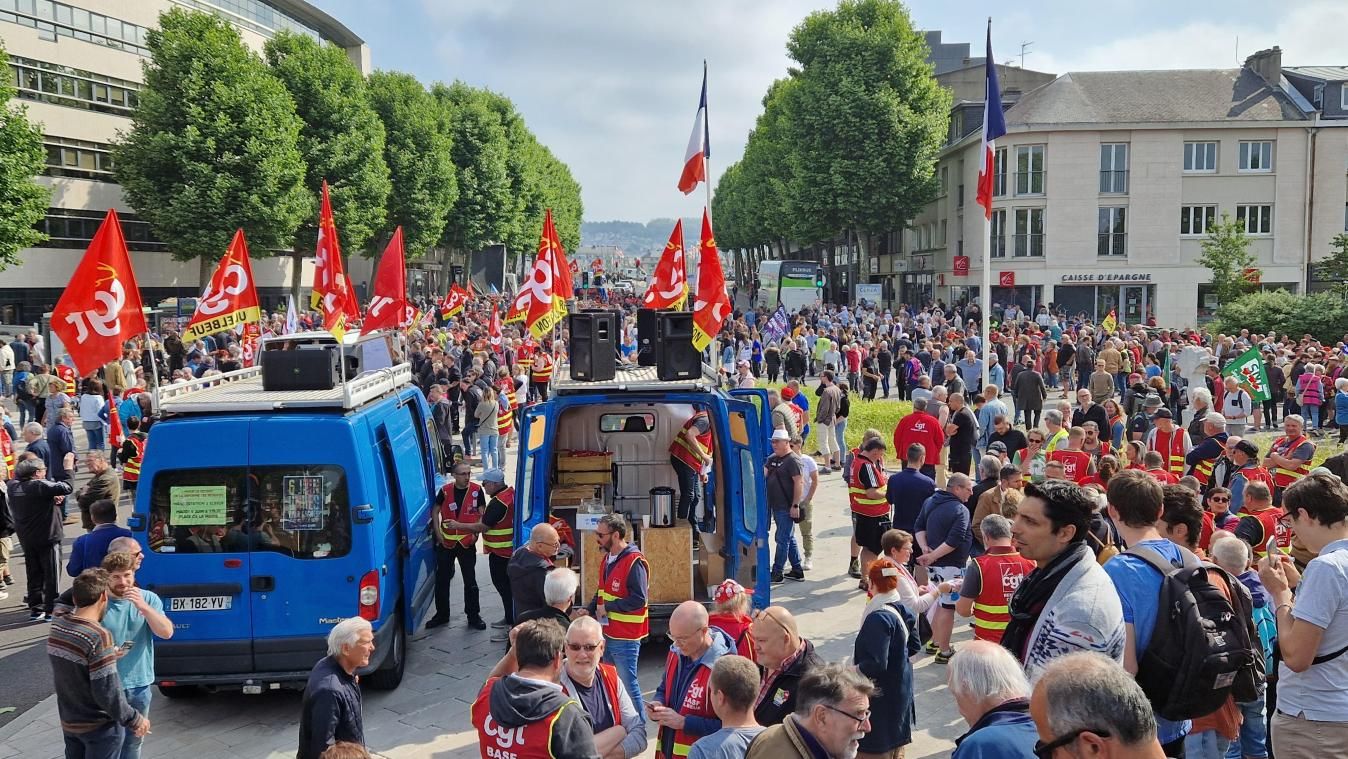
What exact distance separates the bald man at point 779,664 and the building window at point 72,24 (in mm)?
39723

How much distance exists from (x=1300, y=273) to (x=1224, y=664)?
1893 inches

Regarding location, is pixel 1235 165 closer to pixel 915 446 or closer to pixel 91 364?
pixel 915 446

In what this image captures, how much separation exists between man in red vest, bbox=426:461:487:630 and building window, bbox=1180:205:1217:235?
43.7m

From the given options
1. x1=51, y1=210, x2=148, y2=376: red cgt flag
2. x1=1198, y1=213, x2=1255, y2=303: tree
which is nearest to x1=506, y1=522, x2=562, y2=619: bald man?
x1=51, y1=210, x2=148, y2=376: red cgt flag

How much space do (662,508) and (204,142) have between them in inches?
1247

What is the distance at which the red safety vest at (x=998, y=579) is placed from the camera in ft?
20.7

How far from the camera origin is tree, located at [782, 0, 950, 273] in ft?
156

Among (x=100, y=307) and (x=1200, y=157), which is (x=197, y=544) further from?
(x=1200, y=157)

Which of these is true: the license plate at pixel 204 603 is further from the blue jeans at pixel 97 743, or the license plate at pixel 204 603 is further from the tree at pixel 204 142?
the tree at pixel 204 142

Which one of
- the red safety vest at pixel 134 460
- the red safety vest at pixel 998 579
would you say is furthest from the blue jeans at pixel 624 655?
the red safety vest at pixel 134 460

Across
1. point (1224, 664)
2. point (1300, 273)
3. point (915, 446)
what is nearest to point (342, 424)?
Answer: point (915, 446)

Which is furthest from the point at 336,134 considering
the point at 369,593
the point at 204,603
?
the point at 369,593

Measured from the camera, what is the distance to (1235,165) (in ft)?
146

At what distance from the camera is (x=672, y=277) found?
1477cm
